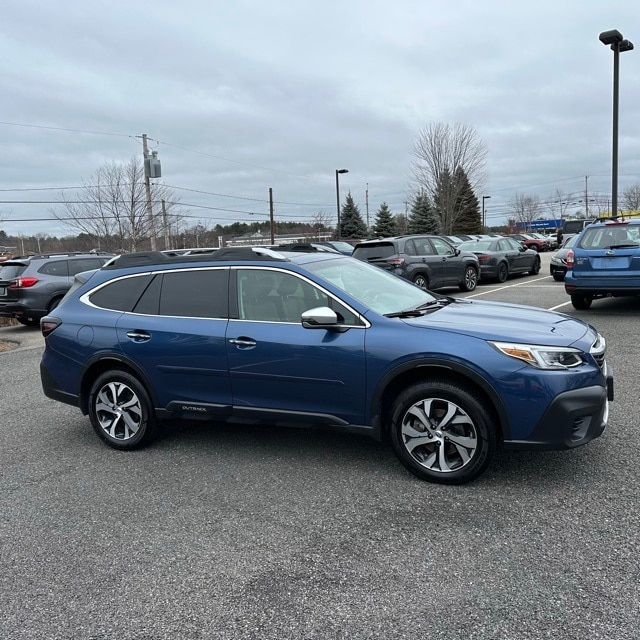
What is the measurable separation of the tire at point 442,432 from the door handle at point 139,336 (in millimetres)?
2094

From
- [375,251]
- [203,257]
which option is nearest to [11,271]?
[375,251]

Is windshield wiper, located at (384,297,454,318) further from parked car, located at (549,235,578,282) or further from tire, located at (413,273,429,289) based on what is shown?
parked car, located at (549,235,578,282)

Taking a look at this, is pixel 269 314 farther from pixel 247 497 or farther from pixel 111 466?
pixel 111 466

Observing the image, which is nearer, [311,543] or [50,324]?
[311,543]

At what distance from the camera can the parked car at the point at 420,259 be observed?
14.5 m

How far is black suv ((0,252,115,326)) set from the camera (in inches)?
504

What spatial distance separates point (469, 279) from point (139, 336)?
1319 cm

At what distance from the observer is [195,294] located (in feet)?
15.6

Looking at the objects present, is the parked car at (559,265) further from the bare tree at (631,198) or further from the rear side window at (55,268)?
the bare tree at (631,198)

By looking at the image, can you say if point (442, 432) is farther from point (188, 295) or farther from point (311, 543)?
point (188, 295)

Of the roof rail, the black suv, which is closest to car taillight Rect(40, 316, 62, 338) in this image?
the roof rail

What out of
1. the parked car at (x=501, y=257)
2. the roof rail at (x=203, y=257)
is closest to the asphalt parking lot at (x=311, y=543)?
the roof rail at (x=203, y=257)

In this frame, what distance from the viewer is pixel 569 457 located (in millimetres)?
4242

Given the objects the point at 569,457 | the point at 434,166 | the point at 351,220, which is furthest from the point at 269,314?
the point at 351,220
